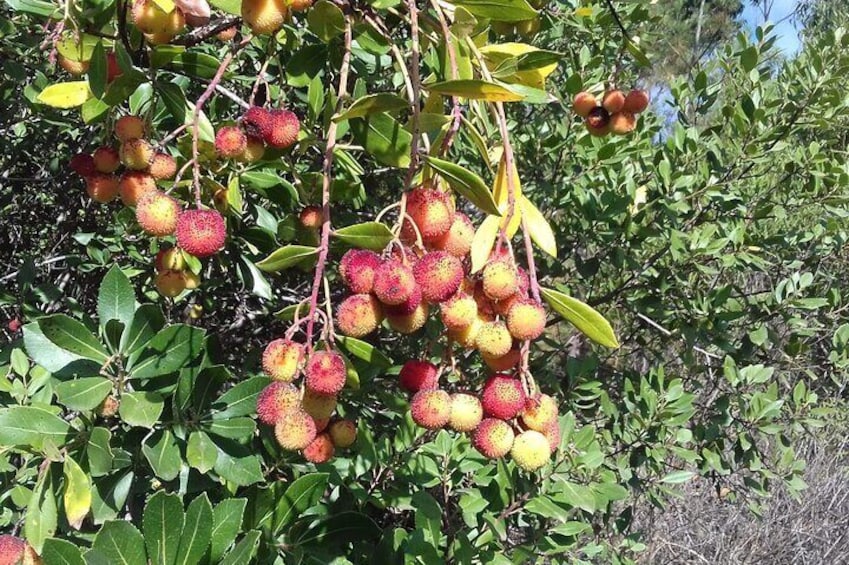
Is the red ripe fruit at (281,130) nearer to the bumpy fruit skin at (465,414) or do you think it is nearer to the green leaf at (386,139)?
the green leaf at (386,139)

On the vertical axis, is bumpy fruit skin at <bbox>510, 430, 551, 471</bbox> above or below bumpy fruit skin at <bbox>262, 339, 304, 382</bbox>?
below

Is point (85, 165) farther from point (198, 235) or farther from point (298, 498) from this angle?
point (298, 498)

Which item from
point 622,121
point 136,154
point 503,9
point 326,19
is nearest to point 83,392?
point 136,154

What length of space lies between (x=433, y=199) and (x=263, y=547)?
60 centimetres

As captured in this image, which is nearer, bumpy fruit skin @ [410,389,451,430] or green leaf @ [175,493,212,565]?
bumpy fruit skin @ [410,389,451,430]

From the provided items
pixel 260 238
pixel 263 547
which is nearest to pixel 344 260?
pixel 260 238

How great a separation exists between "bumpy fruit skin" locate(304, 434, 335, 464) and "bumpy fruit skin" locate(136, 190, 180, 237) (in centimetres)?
26

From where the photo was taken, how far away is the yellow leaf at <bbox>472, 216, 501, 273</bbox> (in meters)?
0.66

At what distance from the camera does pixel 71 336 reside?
2.80 ft

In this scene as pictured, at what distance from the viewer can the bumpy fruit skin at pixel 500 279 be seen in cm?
64

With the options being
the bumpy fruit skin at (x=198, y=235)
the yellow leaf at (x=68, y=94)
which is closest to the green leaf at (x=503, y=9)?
the bumpy fruit skin at (x=198, y=235)

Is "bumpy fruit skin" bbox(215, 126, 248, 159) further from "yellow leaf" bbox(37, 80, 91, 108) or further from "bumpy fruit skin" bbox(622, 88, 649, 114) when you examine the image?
"bumpy fruit skin" bbox(622, 88, 649, 114)

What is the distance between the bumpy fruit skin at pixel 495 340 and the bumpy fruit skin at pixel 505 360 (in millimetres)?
12

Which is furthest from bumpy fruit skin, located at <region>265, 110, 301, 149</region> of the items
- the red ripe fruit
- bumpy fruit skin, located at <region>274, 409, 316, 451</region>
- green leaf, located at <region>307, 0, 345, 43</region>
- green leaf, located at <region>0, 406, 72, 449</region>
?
green leaf, located at <region>0, 406, 72, 449</region>
